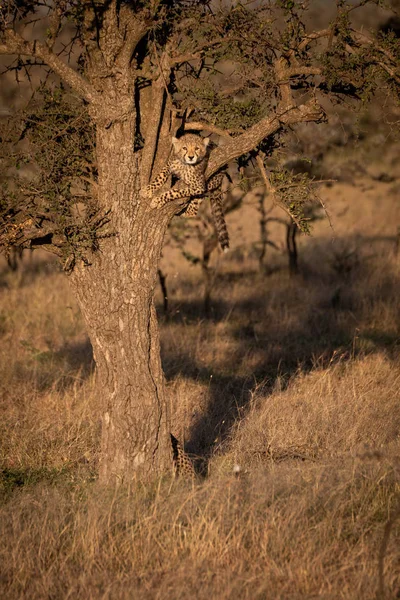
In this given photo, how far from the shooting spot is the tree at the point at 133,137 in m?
4.54

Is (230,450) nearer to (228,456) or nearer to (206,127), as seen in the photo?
(228,456)

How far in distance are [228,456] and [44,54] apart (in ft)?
11.1

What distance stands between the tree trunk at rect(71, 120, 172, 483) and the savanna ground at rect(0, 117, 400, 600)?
1.25 ft

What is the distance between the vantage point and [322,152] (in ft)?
42.3

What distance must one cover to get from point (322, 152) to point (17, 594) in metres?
11.0

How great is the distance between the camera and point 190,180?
16.0 ft

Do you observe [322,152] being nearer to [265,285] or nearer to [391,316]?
[265,285]

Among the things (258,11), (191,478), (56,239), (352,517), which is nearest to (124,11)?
(258,11)

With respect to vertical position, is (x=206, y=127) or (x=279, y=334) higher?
(x=206, y=127)

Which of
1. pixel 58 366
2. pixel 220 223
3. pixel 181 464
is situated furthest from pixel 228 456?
pixel 58 366

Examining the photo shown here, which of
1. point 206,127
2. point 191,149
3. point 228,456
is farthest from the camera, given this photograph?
point 191,149

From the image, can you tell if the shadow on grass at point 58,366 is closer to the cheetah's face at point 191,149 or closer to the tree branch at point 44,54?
the cheetah's face at point 191,149

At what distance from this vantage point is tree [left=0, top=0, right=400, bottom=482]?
4.54 metres

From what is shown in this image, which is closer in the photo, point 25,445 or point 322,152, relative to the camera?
point 25,445
